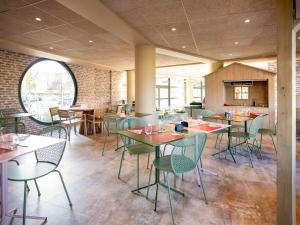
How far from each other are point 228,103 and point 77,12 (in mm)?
6078

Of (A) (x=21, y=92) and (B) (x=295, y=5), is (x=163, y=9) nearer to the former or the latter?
(B) (x=295, y=5)

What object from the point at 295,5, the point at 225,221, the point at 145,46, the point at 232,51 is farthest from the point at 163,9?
the point at 232,51

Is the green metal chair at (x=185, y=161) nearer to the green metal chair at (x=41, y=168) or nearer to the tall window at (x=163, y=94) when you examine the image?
the green metal chair at (x=41, y=168)

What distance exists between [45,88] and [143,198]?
6.34 m

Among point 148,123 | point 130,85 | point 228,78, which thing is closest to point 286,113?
point 148,123

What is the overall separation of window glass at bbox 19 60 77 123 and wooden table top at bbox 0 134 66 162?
4.37 meters

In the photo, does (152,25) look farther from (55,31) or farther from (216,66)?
(216,66)

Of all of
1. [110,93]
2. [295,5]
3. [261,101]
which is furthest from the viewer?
[110,93]

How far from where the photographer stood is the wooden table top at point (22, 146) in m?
1.71

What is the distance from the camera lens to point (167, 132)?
261cm

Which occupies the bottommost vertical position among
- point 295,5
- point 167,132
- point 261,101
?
point 167,132

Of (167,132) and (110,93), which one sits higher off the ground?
(110,93)

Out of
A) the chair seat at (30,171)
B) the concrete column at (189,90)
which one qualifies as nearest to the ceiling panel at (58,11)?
the chair seat at (30,171)

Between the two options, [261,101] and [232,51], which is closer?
[232,51]
